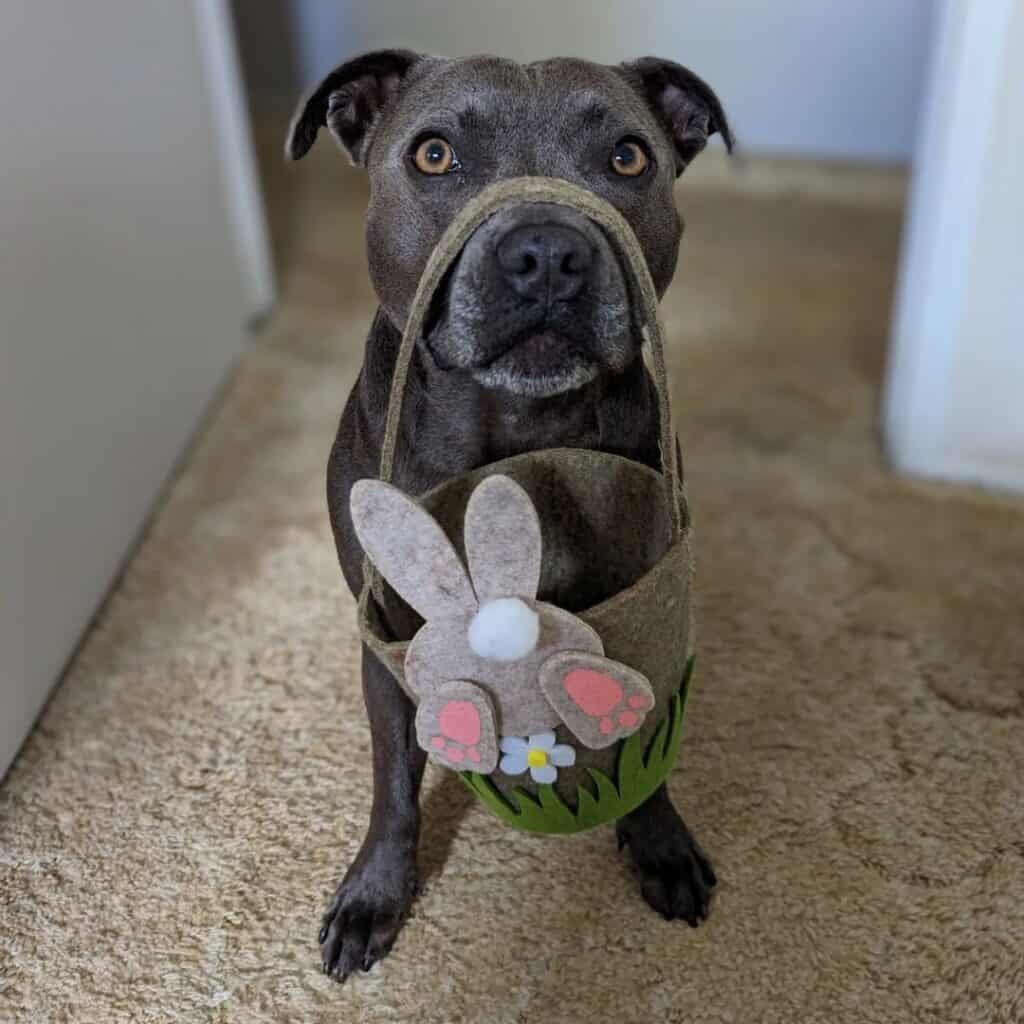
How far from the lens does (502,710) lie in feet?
3.25

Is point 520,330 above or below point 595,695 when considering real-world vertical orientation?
above

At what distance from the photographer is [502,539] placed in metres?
0.93

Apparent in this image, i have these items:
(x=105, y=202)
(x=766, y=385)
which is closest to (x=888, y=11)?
(x=766, y=385)

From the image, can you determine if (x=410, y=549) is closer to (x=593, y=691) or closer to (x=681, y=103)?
(x=593, y=691)

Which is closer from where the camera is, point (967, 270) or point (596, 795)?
point (596, 795)

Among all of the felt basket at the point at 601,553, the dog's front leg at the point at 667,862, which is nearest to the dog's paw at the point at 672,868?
the dog's front leg at the point at 667,862

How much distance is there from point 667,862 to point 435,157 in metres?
0.77

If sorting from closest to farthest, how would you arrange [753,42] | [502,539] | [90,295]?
1. [502,539]
2. [90,295]
3. [753,42]

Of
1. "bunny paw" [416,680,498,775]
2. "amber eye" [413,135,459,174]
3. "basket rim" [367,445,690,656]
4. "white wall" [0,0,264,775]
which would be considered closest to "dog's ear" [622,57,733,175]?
"amber eye" [413,135,459,174]

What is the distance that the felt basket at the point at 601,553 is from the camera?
38.9 inches

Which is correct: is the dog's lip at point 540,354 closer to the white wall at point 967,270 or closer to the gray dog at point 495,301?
the gray dog at point 495,301

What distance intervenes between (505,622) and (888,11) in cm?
254

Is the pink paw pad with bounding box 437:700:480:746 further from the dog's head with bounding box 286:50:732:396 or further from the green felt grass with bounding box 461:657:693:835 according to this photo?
the dog's head with bounding box 286:50:732:396

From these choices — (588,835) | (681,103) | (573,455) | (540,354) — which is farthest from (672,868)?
(681,103)
